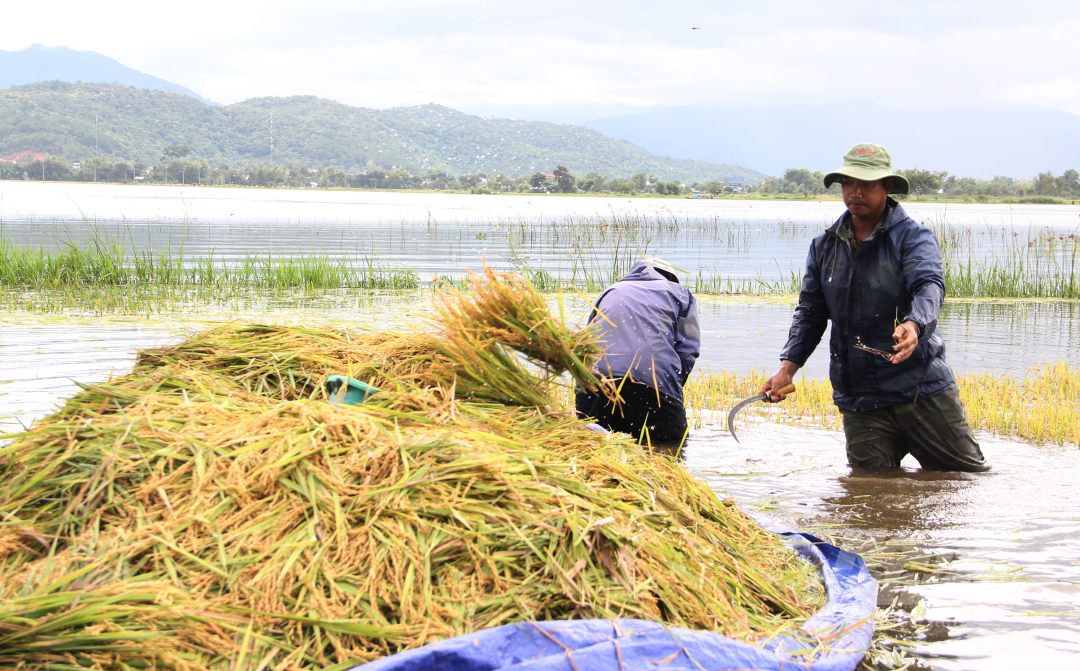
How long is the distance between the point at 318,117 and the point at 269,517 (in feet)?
430

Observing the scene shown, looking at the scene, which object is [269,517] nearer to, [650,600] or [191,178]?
[650,600]

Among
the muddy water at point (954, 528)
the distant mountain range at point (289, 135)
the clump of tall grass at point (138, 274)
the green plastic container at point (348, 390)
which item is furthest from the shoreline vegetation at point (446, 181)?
the green plastic container at point (348, 390)

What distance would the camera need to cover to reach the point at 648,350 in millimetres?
4359

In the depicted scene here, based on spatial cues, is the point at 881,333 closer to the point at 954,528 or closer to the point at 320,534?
the point at 954,528

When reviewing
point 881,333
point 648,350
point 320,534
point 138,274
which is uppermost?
point 138,274

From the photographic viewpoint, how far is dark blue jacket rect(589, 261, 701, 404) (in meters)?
4.35

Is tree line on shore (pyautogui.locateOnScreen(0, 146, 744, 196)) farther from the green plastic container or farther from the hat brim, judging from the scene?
the green plastic container

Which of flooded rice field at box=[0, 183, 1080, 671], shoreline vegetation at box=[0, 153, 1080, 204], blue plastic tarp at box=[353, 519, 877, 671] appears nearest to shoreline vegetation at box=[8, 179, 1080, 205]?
shoreline vegetation at box=[0, 153, 1080, 204]

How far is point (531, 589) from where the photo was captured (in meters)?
1.98

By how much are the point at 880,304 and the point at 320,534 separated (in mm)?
3511

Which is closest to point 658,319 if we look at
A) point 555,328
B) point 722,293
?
point 555,328

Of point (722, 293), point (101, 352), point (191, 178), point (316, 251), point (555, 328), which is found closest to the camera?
point (555, 328)

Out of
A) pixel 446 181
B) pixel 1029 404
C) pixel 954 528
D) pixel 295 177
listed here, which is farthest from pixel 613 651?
pixel 446 181

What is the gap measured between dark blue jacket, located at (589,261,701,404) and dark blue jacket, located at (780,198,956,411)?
0.72 m
